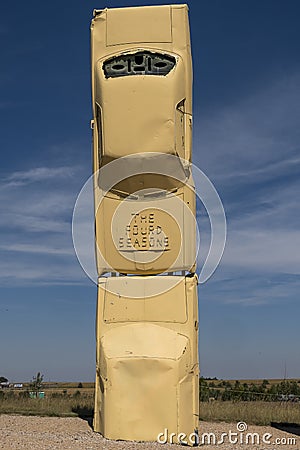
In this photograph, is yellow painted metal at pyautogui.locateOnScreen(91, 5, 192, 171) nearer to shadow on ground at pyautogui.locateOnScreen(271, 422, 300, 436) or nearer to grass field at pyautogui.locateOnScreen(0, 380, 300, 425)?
shadow on ground at pyautogui.locateOnScreen(271, 422, 300, 436)

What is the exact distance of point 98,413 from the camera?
1071 cm

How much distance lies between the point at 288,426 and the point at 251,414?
984 millimetres

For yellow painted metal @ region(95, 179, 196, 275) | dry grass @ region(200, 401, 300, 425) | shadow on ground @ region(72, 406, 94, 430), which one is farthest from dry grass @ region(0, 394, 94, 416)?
yellow painted metal @ region(95, 179, 196, 275)

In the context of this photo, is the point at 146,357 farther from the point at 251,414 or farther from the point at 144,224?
the point at 251,414

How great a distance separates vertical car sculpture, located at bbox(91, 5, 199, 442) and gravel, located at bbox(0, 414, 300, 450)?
0.51m

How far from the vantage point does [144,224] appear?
1111 centimetres

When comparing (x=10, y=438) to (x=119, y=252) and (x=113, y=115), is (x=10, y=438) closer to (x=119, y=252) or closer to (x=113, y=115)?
(x=119, y=252)

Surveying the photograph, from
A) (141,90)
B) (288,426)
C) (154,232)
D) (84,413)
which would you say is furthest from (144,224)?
(288,426)

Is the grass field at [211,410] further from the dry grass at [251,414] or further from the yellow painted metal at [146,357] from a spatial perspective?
the yellow painted metal at [146,357]

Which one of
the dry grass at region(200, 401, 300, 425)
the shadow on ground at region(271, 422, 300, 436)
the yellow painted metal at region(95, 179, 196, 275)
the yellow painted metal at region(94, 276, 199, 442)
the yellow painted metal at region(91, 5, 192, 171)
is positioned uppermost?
the yellow painted metal at region(91, 5, 192, 171)

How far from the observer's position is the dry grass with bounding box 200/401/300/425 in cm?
1374

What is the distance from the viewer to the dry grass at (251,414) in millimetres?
13742

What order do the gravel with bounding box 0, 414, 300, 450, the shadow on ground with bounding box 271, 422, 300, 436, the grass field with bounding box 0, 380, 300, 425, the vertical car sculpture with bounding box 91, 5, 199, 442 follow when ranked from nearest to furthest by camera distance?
the gravel with bounding box 0, 414, 300, 450 < the vertical car sculpture with bounding box 91, 5, 199, 442 < the shadow on ground with bounding box 271, 422, 300, 436 < the grass field with bounding box 0, 380, 300, 425

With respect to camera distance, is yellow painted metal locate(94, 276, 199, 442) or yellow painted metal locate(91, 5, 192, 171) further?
yellow painted metal locate(91, 5, 192, 171)
